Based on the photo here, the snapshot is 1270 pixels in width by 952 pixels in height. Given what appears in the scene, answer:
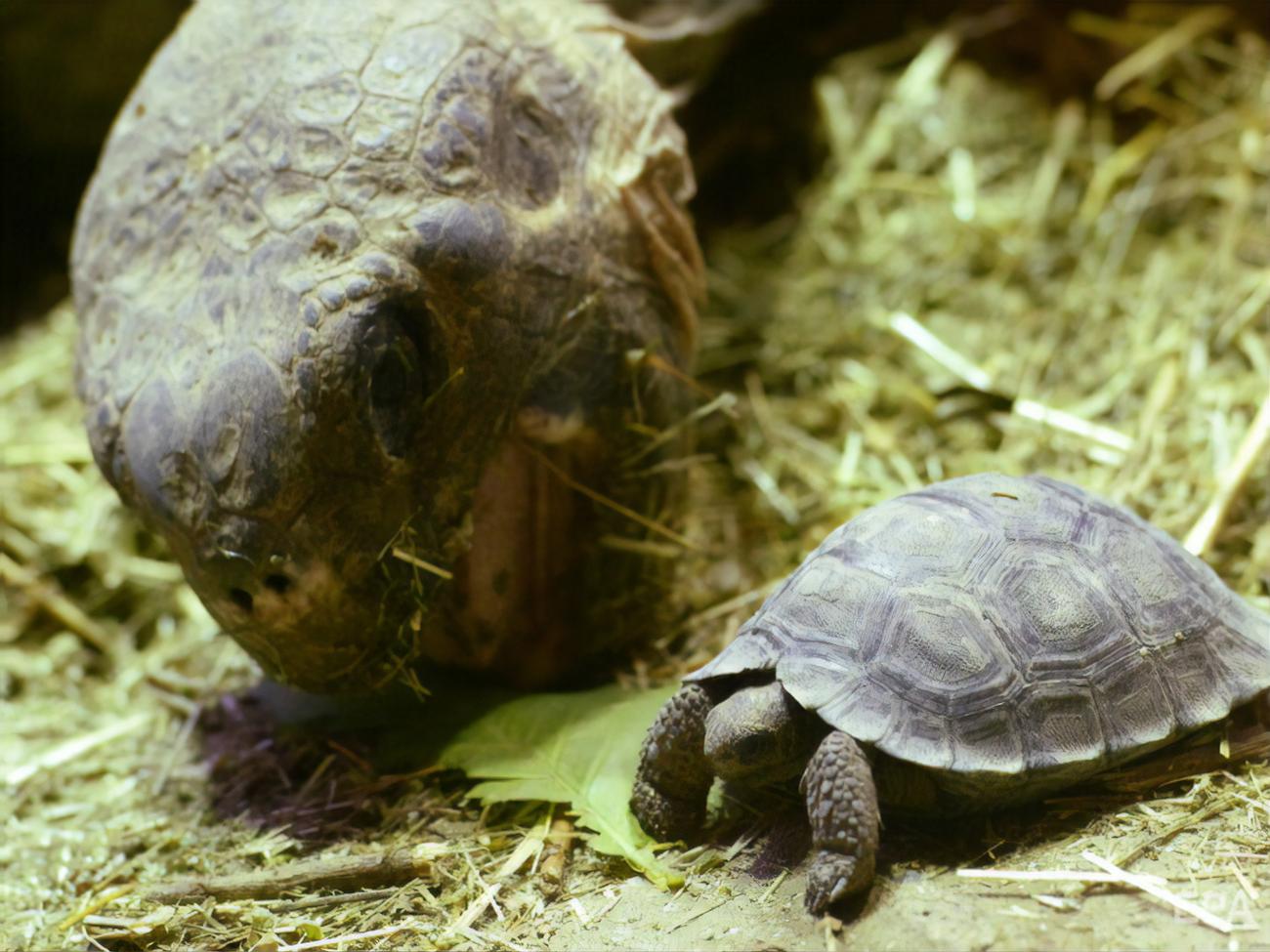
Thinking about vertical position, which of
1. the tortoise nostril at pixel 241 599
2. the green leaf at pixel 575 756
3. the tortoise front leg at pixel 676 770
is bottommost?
the green leaf at pixel 575 756

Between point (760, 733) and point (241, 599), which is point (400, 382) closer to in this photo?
point (241, 599)

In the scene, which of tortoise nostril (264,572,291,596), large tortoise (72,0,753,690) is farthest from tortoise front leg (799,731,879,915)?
tortoise nostril (264,572,291,596)

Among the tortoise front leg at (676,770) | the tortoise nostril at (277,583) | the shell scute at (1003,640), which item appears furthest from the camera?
the tortoise nostril at (277,583)

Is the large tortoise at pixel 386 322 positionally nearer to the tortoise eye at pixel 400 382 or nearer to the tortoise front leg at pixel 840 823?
the tortoise eye at pixel 400 382

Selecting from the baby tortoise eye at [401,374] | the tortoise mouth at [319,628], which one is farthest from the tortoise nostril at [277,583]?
the baby tortoise eye at [401,374]

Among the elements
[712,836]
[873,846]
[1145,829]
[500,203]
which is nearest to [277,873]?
[712,836]

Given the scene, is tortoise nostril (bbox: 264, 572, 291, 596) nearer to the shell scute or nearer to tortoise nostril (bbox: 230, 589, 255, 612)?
tortoise nostril (bbox: 230, 589, 255, 612)

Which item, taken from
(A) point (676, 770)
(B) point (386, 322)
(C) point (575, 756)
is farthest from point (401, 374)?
(A) point (676, 770)

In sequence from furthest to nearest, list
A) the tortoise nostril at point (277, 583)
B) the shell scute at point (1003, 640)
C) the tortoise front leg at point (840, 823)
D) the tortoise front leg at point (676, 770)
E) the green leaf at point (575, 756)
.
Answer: the tortoise nostril at point (277, 583) < the green leaf at point (575, 756) < the tortoise front leg at point (676, 770) < the shell scute at point (1003, 640) < the tortoise front leg at point (840, 823)
